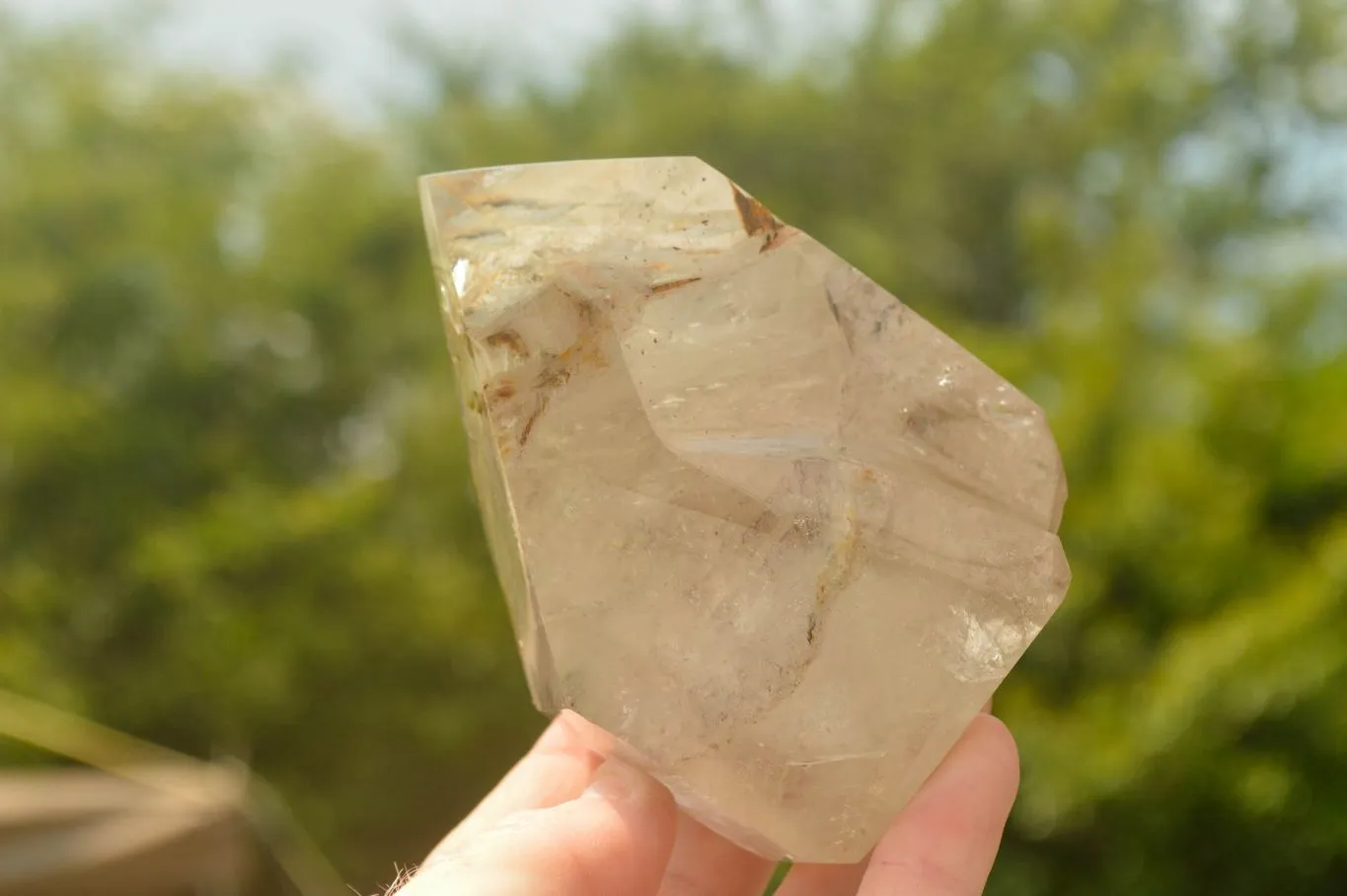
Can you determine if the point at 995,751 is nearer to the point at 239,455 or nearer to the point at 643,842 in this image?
the point at 643,842

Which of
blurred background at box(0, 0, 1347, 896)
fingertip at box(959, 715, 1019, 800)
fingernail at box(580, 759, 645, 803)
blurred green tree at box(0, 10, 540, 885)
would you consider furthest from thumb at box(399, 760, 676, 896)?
blurred green tree at box(0, 10, 540, 885)

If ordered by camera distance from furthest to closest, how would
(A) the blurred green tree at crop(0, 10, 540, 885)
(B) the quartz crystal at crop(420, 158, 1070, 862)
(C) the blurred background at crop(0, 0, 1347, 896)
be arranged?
1. (A) the blurred green tree at crop(0, 10, 540, 885)
2. (C) the blurred background at crop(0, 0, 1347, 896)
3. (B) the quartz crystal at crop(420, 158, 1070, 862)

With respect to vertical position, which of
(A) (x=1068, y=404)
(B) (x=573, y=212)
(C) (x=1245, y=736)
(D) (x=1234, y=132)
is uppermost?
(B) (x=573, y=212)

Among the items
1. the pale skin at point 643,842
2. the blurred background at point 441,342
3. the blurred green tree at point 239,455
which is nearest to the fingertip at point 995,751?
the pale skin at point 643,842

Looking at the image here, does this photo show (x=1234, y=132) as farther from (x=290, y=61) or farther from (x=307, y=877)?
(x=307, y=877)

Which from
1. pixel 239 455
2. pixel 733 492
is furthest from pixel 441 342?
pixel 733 492

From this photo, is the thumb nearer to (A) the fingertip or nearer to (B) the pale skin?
(B) the pale skin

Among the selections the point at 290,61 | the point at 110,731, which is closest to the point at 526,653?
the point at 110,731
